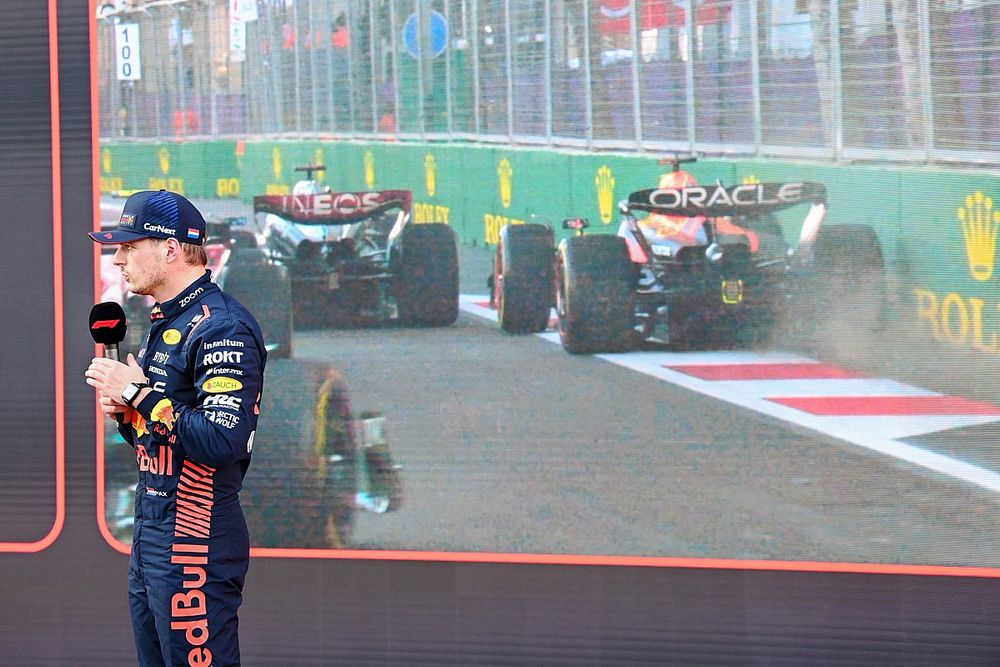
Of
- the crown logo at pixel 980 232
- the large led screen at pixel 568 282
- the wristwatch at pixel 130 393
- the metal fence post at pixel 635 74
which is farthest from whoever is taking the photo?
the metal fence post at pixel 635 74

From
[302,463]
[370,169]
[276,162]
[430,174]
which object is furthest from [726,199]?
[302,463]

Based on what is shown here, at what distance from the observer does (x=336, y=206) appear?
366cm

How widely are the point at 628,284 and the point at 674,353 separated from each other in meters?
0.23

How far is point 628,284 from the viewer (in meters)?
3.56

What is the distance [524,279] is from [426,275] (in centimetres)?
29

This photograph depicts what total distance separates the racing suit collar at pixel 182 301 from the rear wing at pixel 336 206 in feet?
3.99

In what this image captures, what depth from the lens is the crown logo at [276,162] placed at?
3.69m

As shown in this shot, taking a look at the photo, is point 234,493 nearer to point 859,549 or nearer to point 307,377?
point 307,377

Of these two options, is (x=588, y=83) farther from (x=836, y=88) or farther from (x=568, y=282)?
(x=836, y=88)

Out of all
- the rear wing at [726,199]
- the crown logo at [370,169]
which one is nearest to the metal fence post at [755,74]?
the rear wing at [726,199]

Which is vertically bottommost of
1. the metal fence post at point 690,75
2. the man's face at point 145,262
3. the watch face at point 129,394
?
the watch face at point 129,394

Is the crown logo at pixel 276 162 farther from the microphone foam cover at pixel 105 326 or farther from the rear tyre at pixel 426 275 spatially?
the microphone foam cover at pixel 105 326

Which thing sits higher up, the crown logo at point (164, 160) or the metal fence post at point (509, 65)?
the metal fence post at point (509, 65)

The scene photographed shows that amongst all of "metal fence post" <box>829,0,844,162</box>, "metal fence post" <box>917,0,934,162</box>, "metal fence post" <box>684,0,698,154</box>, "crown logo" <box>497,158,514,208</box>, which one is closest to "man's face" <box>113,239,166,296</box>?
"crown logo" <box>497,158,514,208</box>
